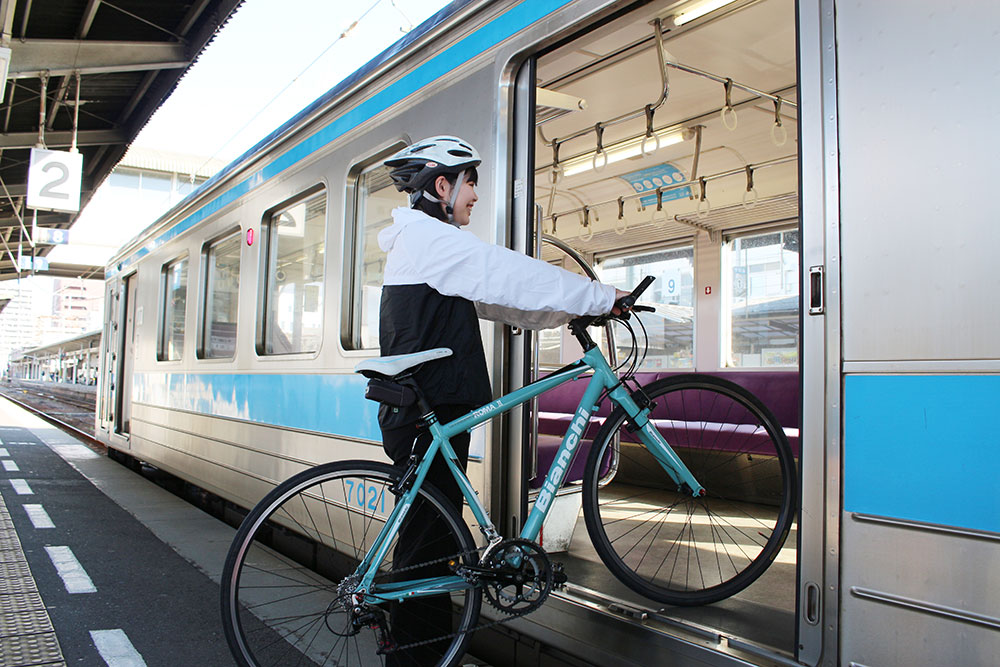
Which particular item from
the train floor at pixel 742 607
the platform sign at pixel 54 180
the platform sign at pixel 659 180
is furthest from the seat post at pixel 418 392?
the platform sign at pixel 54 180

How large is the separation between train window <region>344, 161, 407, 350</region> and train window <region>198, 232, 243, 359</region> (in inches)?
72.4

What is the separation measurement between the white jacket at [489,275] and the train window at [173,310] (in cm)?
513

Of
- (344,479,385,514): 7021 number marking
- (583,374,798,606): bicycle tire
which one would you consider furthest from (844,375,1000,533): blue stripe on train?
(344,479,385,514): 7021 number marking

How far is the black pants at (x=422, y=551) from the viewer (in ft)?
7.32

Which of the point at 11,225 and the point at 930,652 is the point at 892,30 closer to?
the point at 930,652

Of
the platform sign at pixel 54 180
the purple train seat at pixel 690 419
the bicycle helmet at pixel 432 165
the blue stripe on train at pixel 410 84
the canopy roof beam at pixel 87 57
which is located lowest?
the purple train seat at pixel 690 419

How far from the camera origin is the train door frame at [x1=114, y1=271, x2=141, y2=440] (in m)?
9.09

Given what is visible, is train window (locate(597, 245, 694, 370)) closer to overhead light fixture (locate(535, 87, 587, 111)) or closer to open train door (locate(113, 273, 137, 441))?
overhead light fixture (locate(535, 87, 587, 111))

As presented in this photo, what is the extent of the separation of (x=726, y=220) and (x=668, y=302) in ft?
3.72

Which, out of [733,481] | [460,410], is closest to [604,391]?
[460,410]

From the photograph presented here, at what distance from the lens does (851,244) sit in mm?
1780

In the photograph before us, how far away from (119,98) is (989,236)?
1161 cm

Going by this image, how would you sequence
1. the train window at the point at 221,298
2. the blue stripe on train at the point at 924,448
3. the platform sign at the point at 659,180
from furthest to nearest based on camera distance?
1. the platform sign at the point at 659,180
2. the train window at the point at 221,298
3. the blue stripe on train at the point at 924,448

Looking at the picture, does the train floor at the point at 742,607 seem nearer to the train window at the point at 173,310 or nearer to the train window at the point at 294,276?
the train window at the point at 294,276
